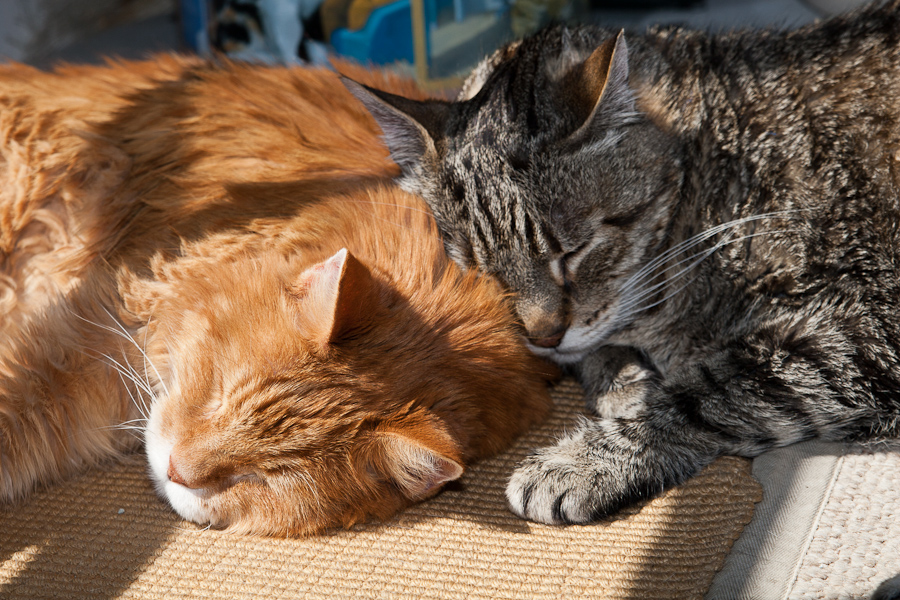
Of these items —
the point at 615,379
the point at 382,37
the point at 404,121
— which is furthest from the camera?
the point at 382,37

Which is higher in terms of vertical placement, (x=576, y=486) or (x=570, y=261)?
(x=570, y=261)

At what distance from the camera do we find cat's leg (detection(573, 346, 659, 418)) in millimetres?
1594

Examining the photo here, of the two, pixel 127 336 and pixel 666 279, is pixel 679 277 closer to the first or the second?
pixel 666 279

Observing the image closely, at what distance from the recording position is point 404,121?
1536 millimetres

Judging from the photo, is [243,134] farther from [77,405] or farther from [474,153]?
[77,405]

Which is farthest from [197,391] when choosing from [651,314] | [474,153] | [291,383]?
[651,314]

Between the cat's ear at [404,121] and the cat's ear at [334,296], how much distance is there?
0.43m

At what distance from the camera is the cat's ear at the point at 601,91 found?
1.39m

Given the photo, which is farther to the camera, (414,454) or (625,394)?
(625,394)

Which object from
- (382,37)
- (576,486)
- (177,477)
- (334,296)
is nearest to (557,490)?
(576,486)

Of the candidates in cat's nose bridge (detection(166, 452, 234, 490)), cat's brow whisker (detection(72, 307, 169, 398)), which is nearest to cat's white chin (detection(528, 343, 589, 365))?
cat's nose bridge (detection(166, 452, 234, 490))

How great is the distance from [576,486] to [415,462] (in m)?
0.38

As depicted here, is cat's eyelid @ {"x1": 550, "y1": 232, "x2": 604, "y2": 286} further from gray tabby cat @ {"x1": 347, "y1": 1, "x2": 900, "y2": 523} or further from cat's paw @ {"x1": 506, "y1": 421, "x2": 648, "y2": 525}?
cat's paw @ {"x1": 506, "y1": 421, "x2": 648, "y2": 525}

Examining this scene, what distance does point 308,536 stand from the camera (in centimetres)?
136
